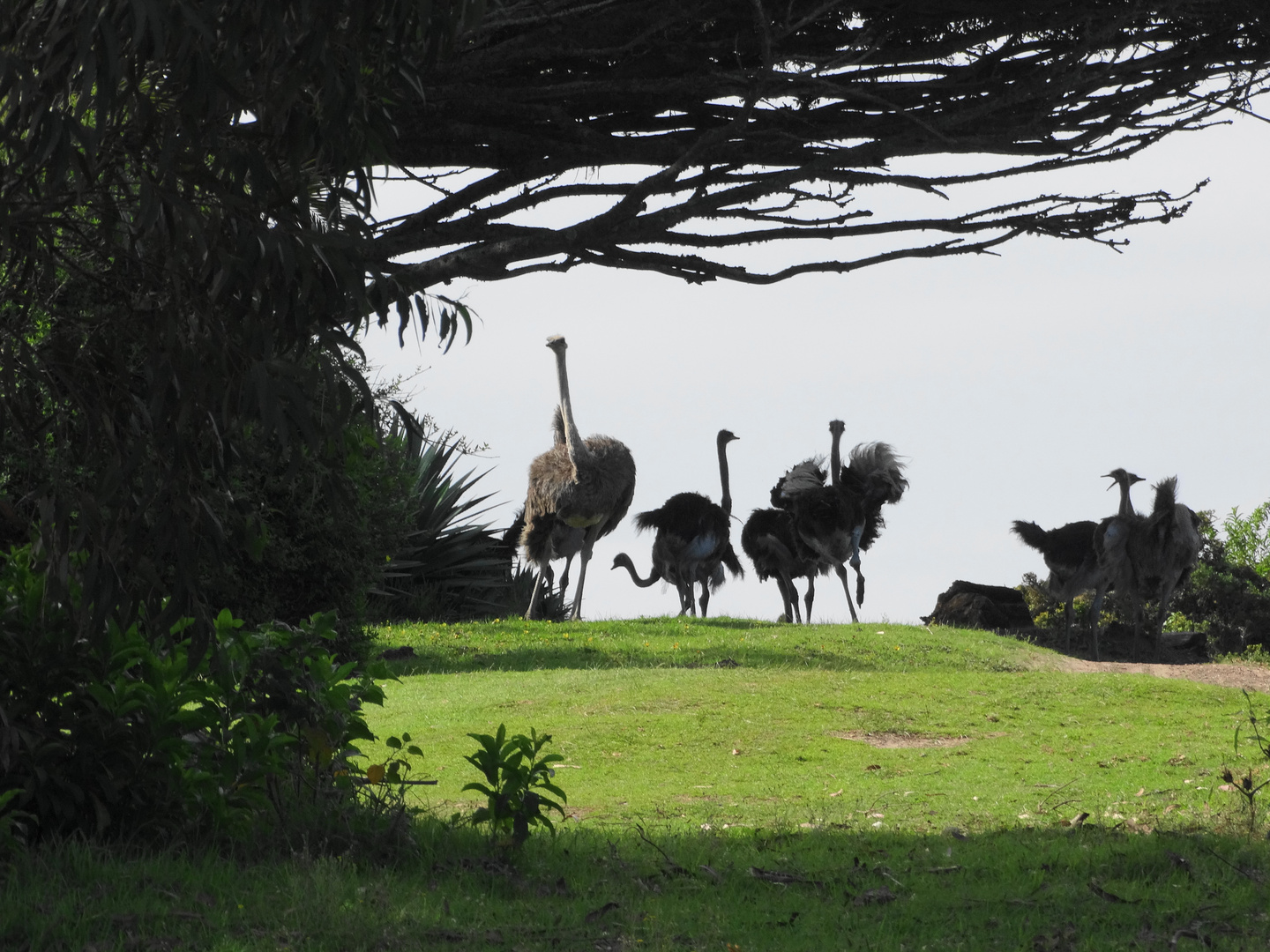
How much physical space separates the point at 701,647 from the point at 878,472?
6.76 meters

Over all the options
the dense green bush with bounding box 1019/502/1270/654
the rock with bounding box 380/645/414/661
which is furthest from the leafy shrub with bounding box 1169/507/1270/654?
the rock with bounding box 380/645/414/661

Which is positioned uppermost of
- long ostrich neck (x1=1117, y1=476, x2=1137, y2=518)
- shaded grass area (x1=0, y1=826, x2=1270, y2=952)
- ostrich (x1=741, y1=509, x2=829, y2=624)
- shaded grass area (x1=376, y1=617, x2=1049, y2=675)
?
long ostrich neck (x1=1117, y1=476, x2=1137, y2=518)

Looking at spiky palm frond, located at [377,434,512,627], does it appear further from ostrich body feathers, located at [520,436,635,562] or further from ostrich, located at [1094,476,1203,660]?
ostrich, located at [1094,476,1203,660]

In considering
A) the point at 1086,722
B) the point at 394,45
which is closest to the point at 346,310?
the point at 394,45

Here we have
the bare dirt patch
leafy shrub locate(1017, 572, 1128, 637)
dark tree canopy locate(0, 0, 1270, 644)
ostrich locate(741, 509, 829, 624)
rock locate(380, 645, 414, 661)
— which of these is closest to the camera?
dark tree canopy locate(0, 0, 1270, 644)

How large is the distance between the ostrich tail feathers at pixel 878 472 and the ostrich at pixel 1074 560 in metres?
2.33

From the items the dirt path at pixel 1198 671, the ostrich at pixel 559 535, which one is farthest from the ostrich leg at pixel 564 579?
the dirt path at pixel 1198 671

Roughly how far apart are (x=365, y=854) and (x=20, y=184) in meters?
3.27

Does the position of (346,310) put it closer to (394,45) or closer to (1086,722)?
(394,45)

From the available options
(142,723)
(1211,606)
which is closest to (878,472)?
(1211,606)

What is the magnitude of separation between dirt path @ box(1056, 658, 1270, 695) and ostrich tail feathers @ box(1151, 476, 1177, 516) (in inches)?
111

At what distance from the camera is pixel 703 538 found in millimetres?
21641

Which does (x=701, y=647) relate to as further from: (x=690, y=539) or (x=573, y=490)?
(x=690, y=539)

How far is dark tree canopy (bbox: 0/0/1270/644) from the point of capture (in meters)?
5.05
